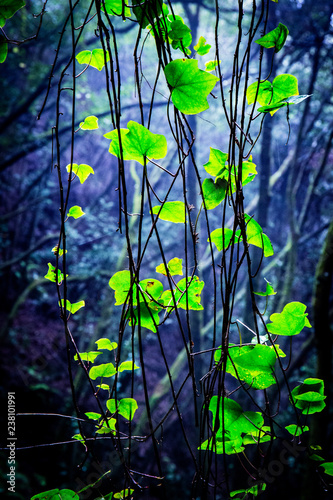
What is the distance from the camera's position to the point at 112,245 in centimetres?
511

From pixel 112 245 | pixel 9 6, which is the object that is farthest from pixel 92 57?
pixel 112 245

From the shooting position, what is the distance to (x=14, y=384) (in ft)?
11.6

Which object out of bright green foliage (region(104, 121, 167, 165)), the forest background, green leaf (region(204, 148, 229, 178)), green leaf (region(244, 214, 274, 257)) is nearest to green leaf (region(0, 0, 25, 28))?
bright green foliage (region(104, 121, 167, 165))

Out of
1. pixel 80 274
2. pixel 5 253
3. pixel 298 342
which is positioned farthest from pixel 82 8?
pixel 298 342

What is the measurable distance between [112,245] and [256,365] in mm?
4754

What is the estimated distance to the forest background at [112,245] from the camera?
2857 millimetres

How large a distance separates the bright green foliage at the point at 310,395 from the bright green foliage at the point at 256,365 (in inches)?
2.5

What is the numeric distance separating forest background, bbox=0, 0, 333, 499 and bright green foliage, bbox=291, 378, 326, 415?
115cm

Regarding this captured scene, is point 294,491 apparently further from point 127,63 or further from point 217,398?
point 127,63

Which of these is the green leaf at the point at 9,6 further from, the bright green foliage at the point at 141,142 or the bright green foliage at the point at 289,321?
the bright green foliage at the point at 289,321

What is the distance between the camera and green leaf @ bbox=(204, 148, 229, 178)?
523mm

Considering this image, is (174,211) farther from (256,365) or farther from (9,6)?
(9,6)

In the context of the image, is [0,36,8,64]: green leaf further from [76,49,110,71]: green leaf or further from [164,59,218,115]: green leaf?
[164,59,218,115]: green leaf

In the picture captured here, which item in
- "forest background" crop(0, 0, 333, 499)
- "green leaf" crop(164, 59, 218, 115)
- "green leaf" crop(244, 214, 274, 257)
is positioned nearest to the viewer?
"green leaf" crop(164, 59, 218, 115)
